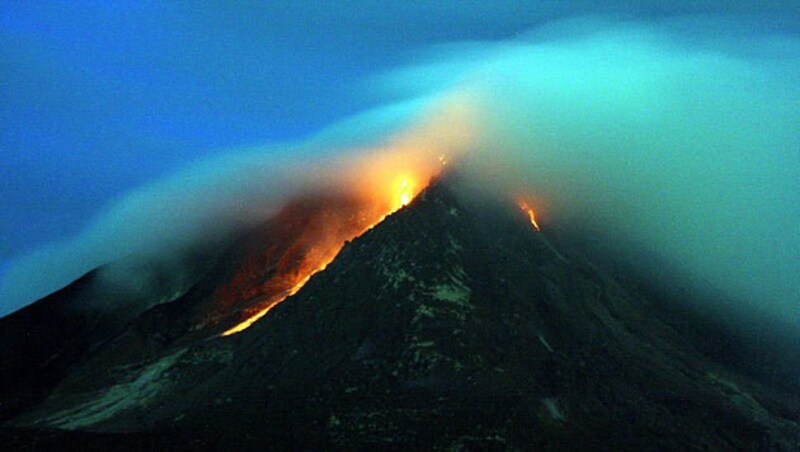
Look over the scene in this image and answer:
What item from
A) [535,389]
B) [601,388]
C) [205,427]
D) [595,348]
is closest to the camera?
[205,427]

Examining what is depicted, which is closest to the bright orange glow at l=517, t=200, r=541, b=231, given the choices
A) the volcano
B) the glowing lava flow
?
the volcano

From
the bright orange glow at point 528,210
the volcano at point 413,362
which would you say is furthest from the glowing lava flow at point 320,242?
the bright orange glow at point 528,210

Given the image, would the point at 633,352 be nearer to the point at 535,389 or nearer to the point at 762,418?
the point at 762,418

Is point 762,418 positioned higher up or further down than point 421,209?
further down

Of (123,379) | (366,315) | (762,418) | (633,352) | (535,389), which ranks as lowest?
(762,418)

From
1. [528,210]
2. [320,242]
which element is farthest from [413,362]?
[320,242]

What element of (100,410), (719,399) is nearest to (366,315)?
(100,410)

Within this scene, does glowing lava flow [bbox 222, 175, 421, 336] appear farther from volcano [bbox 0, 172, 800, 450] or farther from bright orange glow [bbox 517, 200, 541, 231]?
bright orange glow [bbox 517, 200, 541, 231]
